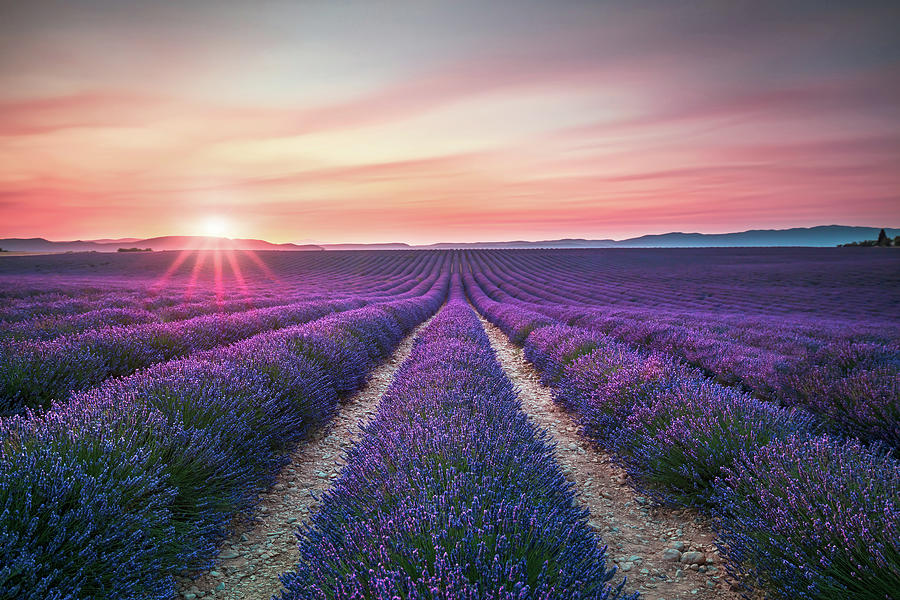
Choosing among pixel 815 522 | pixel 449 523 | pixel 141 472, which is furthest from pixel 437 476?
pixel 815 522

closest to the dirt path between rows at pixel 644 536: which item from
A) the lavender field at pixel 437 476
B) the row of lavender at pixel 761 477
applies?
the lavender field at pixel 437 476

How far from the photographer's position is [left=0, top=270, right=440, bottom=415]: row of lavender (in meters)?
3.57

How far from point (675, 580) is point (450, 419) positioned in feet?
5.09

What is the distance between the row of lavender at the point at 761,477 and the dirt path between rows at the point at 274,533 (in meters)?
2.27

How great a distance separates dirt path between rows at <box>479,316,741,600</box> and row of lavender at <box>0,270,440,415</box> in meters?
4.59

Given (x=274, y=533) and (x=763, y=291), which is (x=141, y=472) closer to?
(x=274, y=533)

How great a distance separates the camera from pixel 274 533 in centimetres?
269

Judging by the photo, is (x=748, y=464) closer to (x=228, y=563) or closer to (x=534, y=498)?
(x=534, y=498)

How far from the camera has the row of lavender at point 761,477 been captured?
5.54ft

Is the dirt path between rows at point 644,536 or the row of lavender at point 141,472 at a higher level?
the row of lavender at point 141,472

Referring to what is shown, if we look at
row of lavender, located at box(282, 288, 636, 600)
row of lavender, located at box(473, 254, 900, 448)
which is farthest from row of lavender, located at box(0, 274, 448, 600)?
row of lavender, located at box(473, 254, 900, 448)

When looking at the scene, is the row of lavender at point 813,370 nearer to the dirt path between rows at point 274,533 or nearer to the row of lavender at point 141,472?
the dirt path between rows at point 274,533

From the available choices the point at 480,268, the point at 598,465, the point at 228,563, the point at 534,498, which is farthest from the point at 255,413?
the point at 480,268

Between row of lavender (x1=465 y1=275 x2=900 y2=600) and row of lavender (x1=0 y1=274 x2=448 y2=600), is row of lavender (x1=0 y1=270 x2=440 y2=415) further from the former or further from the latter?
row of lavender (x1=465 y1=275 x2=900 y2=600)
